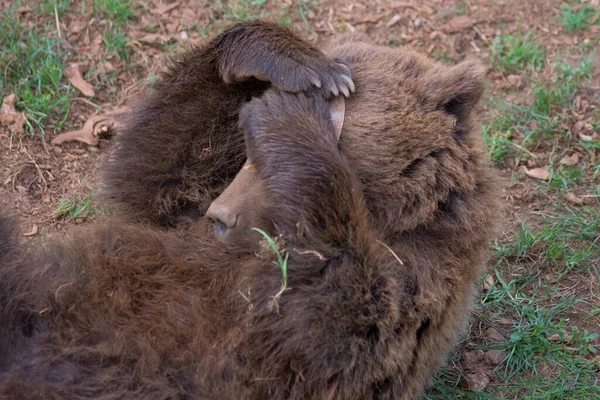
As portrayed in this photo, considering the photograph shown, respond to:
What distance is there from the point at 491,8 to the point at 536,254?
8.78 feet

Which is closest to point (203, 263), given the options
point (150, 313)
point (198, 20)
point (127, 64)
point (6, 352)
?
point (150, 313)

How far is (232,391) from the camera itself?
3.29m

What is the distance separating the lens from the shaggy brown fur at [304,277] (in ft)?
10.8

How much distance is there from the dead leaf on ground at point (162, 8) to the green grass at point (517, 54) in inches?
109

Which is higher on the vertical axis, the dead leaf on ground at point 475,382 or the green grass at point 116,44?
the green grass at point 116,44

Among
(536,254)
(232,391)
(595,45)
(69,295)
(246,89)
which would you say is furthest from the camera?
(595,45)

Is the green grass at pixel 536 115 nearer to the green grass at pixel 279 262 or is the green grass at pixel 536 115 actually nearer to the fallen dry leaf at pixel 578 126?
the fallen dry leaf at pixel 578 126

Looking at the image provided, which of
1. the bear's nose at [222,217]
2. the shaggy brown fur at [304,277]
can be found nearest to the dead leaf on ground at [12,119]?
the shaggy brown fur at [304,277]

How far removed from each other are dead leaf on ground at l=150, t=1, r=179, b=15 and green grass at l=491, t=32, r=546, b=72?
2778 mm

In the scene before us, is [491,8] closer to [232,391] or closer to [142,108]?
[142,108]

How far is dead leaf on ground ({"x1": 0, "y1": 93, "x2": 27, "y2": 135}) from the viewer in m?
5.35

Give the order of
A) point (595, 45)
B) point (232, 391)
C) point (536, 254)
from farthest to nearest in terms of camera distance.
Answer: point (595, 45) < point (536, 254) < point (232, 391)

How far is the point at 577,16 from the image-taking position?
6.36 meters

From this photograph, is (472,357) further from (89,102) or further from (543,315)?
(89,102)
